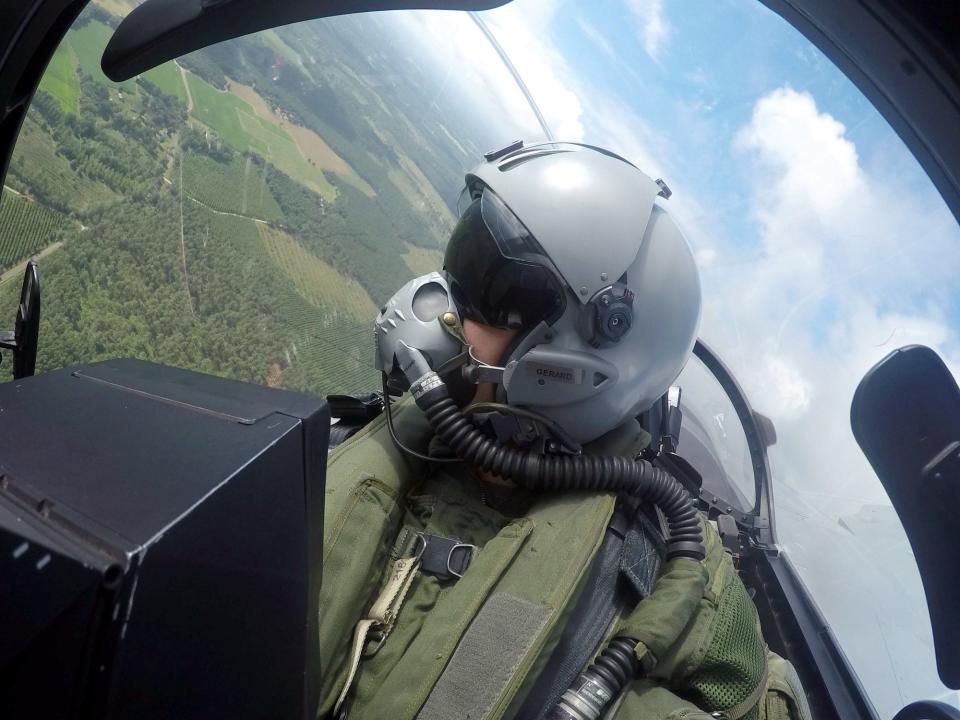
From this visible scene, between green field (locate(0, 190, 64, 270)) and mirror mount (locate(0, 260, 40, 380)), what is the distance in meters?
0.59

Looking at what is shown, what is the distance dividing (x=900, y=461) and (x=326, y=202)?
2465 millimetres

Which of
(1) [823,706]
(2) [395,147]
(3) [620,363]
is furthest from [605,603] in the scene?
(2) [395,147]

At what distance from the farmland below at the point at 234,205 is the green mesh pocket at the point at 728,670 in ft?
4.28

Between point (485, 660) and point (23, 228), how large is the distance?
5.95ft

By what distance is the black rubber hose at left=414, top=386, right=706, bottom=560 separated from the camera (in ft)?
4.12

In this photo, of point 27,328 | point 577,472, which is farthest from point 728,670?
point 27,328

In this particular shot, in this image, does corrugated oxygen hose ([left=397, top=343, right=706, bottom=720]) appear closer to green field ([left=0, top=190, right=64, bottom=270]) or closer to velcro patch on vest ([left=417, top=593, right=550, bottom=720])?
velcro patch on vest ([left=417, top=593, right=550, bottom=720])

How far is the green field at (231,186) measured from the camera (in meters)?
2.37

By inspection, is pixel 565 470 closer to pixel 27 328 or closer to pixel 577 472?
pixel 577 472

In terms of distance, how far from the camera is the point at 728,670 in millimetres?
1136

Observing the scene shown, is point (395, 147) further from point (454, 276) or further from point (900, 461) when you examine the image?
point (900, 461)

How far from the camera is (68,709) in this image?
36 cm

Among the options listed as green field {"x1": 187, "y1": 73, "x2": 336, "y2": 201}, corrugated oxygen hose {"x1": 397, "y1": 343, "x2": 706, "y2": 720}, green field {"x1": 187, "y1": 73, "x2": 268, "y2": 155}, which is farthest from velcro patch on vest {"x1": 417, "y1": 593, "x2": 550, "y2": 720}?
green field {"x1": 187, "y1": 73, "x2": 268, "y2": 155}

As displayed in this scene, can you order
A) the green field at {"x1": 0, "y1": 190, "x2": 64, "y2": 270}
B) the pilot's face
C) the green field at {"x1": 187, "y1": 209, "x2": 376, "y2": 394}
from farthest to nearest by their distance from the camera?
the green field at {"x1": 187, "y1": 209, "x2": 376, "y2": 394} < the green field at {"x1": 0, "y1": 190, "x2": 64, "y2": 270} < the pilot's face
